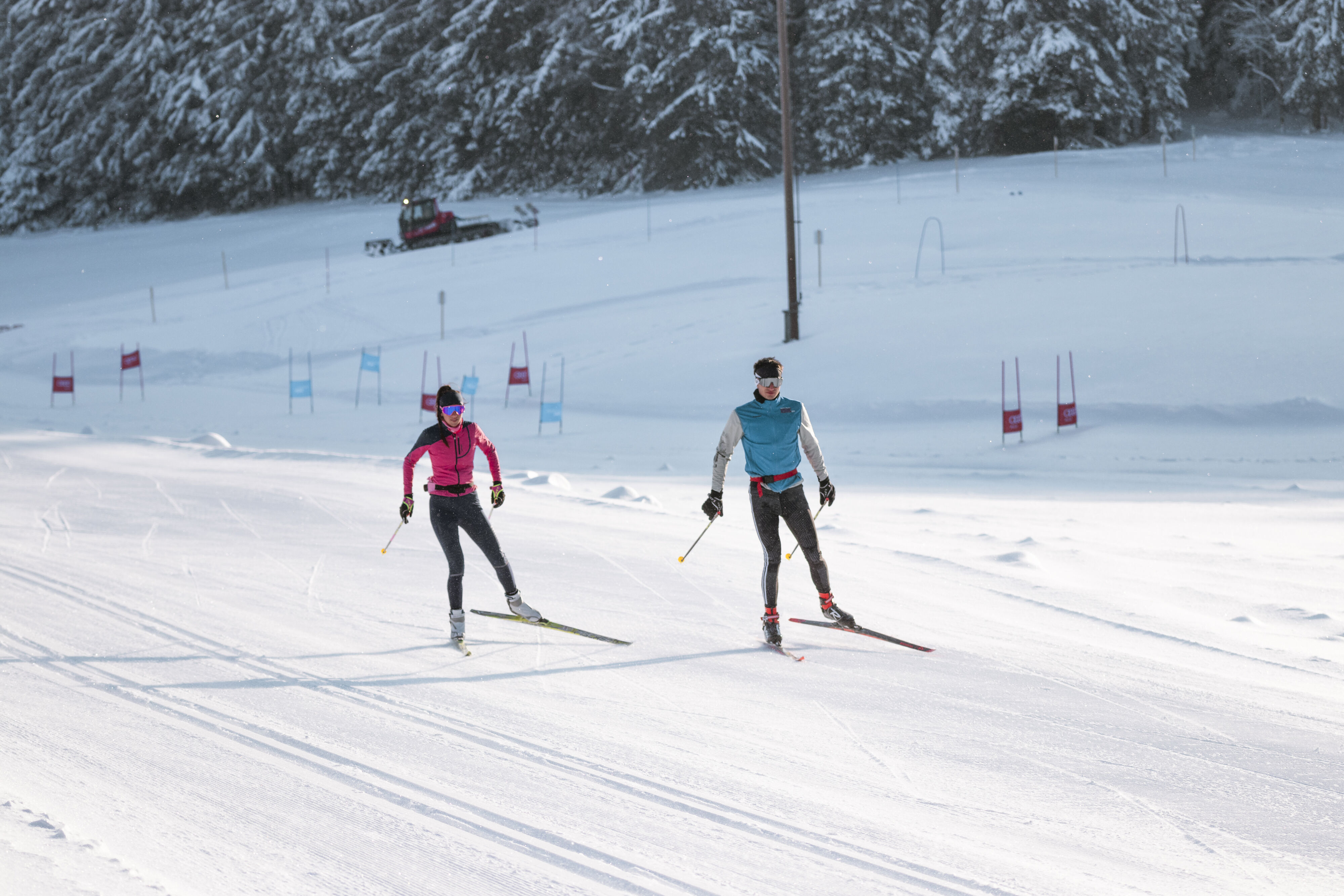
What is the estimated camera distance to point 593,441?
17625 millimetres

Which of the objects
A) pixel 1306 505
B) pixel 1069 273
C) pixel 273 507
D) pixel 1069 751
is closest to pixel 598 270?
pixel 1069 273

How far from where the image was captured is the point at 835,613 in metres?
7.34

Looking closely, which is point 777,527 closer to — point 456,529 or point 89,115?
point 456,529

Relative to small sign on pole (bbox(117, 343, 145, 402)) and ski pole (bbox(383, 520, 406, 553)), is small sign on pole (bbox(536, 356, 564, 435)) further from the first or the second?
small sign on pole (bbox(117, 343, 145, 402))

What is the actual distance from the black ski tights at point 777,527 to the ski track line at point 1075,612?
6.15 feet

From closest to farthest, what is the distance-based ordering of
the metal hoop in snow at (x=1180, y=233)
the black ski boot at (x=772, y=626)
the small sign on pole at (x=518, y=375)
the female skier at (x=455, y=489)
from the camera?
the female skier at (x=455, y=489), the black ski boot at (x=772, y=626), the small sign on pole at (x=518, y=375), the metal hoop in snow at (x=1180, y=233)

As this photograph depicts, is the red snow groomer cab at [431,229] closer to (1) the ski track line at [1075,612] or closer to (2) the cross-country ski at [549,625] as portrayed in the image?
(1) the ski track line at [1075,612]

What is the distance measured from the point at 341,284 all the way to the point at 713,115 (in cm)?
1844

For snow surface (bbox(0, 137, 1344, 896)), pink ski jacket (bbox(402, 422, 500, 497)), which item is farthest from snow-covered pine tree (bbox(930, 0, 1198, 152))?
pink ski jacket (bbox(402, 422, 500, 497))

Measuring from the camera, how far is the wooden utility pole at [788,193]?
21.1m

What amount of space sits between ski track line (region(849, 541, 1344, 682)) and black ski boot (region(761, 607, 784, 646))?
212 cm

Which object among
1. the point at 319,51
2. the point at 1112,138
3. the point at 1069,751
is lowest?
the point at 1069,751

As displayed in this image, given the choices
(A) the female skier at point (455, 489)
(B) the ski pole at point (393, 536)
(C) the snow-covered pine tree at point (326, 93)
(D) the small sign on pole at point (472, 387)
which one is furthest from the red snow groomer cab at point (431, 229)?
(A) the female skier at point (455, 489)

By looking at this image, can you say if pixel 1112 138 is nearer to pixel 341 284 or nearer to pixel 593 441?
pixel 341 284
